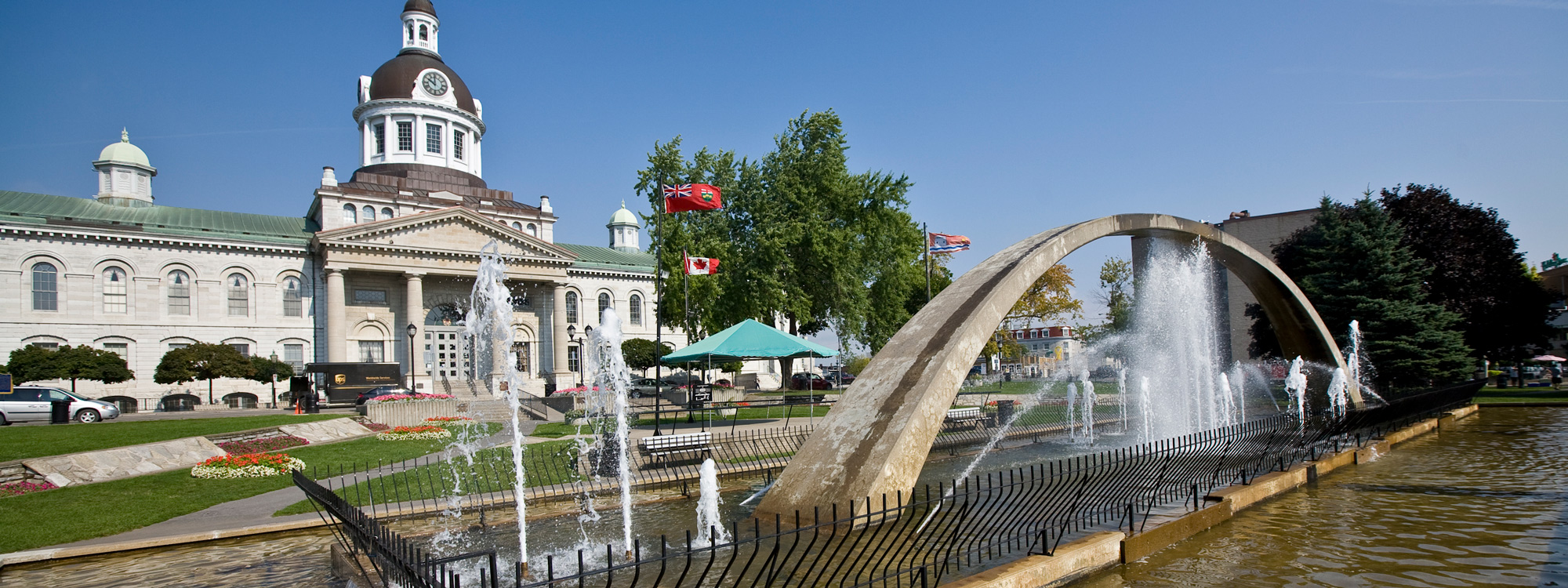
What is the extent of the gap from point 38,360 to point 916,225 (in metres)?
35.5

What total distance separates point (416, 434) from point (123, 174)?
137 ft

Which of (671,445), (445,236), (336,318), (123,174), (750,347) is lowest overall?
(671,445)

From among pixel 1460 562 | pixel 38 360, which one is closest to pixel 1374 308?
pixel 1460 562

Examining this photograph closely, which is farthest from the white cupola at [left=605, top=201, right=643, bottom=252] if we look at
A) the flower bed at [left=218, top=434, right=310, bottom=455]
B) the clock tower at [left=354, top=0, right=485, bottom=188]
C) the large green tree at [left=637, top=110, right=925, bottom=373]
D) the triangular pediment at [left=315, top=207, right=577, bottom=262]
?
the flower bed at [left=218, top=434, right=310, bottom=455]

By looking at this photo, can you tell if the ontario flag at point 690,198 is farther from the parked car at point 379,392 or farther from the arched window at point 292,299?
the arched window at point 292,299

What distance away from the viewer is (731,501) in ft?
29.9

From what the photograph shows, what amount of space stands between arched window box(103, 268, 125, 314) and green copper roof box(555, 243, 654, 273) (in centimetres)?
2174

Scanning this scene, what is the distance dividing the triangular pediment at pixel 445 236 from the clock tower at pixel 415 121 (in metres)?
8.39

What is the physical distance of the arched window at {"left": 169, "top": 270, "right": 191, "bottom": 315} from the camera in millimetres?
36781

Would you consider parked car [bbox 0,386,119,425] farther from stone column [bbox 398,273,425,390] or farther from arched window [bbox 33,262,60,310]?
arched window [bbox 33,262,60,310]

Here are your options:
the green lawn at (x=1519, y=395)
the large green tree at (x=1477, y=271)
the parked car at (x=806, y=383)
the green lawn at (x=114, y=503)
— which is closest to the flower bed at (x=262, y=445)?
the green lawn at (x=114, y=503)

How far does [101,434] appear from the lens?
1622 cm

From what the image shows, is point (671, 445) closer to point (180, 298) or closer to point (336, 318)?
point (336, 318)


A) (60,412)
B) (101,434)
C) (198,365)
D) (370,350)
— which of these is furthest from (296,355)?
(101,434)
